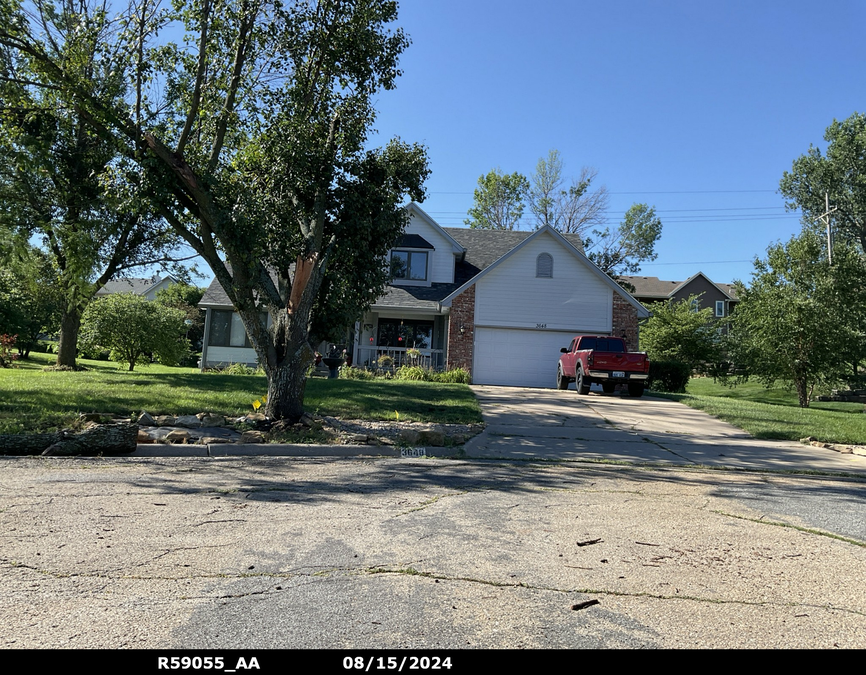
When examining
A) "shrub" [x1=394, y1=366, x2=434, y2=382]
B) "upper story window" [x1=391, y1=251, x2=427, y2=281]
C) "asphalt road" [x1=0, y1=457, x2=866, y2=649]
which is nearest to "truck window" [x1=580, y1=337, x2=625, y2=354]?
"shrub" [x1=394, y1=366, x2=434, y2=382]

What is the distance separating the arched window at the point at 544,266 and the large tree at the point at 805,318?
736 centimetres

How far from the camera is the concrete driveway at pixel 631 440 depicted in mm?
9250

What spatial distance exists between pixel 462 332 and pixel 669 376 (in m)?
7.99

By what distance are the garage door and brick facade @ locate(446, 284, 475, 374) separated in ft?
1.21

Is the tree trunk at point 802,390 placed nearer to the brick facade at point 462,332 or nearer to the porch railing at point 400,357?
the brick facade at point 462,332

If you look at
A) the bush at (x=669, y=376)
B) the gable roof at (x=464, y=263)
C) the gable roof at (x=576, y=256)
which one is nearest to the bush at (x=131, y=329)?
the gable roof at (x=464, y=263)

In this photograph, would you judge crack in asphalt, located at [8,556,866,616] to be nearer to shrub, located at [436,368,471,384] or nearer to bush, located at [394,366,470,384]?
bush, located at [394,366,470,384]

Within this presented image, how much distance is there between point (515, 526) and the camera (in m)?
5.15

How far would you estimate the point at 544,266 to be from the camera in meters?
24.9

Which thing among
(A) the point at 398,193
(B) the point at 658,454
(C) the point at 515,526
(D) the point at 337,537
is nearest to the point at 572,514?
(C) the point at 515,526

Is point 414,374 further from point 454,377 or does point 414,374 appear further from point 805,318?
point 805,318

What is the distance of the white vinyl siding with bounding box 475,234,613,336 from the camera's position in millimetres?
24484

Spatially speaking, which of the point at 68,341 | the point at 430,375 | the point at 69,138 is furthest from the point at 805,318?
the point at 68,341
